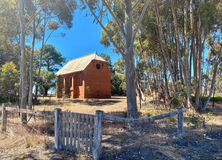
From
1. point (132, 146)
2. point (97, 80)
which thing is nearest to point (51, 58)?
point (97, 80)

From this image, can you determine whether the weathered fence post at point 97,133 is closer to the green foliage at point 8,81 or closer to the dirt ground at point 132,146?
the dirt ground at point 132,146

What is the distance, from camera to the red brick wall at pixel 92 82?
22.2 m

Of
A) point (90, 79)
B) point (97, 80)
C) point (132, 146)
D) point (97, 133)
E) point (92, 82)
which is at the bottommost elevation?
point (132, 146)

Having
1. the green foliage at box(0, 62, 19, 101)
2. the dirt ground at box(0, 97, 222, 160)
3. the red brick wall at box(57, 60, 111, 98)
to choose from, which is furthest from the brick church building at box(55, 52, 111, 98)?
the dirt ground at box(0, 97, 222, 160)

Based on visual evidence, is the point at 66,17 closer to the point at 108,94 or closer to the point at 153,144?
the point at 153,144

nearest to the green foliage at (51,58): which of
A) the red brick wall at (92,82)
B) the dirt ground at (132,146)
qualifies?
the red brick wall at (92,82)

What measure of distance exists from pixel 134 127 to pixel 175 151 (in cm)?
256

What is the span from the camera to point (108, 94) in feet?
81.1

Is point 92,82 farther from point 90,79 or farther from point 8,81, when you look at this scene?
point 8,81

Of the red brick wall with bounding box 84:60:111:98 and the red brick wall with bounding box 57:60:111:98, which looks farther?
the red brick wall with bounding box 84:60:111:98

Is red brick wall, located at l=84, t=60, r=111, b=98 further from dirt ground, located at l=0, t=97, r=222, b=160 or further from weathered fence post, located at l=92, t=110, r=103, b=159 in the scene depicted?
weathered fence post, located at l=92, t=110, r=103, b=159

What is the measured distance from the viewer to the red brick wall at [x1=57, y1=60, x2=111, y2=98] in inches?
873

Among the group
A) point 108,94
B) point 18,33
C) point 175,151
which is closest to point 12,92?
point 18,33

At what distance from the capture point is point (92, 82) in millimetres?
22953
